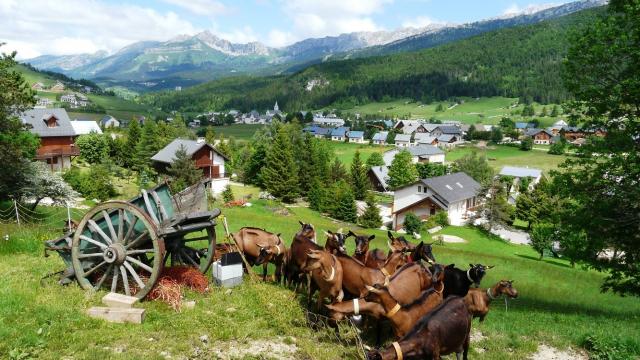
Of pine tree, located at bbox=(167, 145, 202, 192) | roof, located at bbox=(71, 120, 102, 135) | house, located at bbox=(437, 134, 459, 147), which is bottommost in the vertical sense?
house, located at bbox=(437, 134, 459, 147)

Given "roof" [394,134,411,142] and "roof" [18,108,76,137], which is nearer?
"roof" [18,108,76,137]

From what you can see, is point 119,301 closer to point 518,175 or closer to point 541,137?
point 518,175

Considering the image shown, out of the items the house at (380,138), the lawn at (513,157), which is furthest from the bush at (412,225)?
the house at (380,138)

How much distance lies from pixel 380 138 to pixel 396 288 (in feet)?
471

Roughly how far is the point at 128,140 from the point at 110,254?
208 feet

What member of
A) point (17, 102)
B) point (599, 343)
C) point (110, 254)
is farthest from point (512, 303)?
point (17, 102)

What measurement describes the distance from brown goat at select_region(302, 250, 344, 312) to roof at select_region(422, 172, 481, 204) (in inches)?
1935

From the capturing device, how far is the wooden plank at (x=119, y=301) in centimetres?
1067

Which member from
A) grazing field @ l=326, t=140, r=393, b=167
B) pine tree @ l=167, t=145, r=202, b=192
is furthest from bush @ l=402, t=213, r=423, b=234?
grazing field @ l=326, t=140, r=393, b=167

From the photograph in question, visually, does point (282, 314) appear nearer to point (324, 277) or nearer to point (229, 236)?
point (324, 277)

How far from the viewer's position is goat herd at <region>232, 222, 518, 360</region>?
8320 millimetres

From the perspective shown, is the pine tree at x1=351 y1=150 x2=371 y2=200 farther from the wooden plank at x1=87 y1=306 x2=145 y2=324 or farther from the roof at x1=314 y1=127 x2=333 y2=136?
the roof at x1=314 y1=127 x2=333 y2=136

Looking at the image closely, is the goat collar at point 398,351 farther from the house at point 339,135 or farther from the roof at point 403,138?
the house at point 339,135

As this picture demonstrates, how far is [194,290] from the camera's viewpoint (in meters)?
12.6
